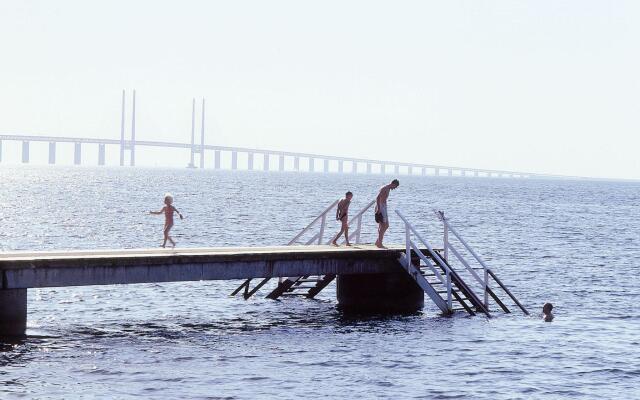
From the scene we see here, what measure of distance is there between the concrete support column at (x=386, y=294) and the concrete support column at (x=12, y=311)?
8579mm

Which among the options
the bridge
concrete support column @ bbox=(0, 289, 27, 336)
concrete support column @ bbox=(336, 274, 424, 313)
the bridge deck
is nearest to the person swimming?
the bridge

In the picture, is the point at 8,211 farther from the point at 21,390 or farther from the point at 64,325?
the point at 21,390

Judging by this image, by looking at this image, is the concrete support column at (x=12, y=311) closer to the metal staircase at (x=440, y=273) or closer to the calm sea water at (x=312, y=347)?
the calm sea water at (x=312, y=347)

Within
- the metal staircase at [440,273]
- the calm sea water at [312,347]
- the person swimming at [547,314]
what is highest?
the metal staircase at [440,273]

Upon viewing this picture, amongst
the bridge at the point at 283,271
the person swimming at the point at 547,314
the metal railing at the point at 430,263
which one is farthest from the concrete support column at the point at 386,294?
the person swimming at the point at 547,314

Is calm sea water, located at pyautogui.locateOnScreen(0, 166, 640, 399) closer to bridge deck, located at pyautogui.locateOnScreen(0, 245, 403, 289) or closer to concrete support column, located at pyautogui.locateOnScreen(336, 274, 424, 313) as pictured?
concrete support column, located at pyautogui.locateOnScreen(336, 274, 424, 313)

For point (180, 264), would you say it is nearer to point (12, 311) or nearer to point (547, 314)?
point (12, 311)

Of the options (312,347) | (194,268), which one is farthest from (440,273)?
(194,268)

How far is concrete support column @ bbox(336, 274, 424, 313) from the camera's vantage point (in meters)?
27.2

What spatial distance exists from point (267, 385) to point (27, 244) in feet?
105

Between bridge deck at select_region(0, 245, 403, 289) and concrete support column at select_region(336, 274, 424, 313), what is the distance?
0.77 metres

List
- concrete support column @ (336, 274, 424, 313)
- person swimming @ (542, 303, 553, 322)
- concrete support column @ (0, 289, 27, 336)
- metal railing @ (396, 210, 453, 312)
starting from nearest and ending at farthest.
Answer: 1. concrete support column @ (0, 289, 27, 336)
2. metal railing @ (396, 210, 453, 312)
3. person swimming @ (542, 303, 553, 322)
4. concrete support column @ (336, 274, 424, 313)

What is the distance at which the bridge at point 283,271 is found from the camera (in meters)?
22.2

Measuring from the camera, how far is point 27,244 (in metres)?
48.7
